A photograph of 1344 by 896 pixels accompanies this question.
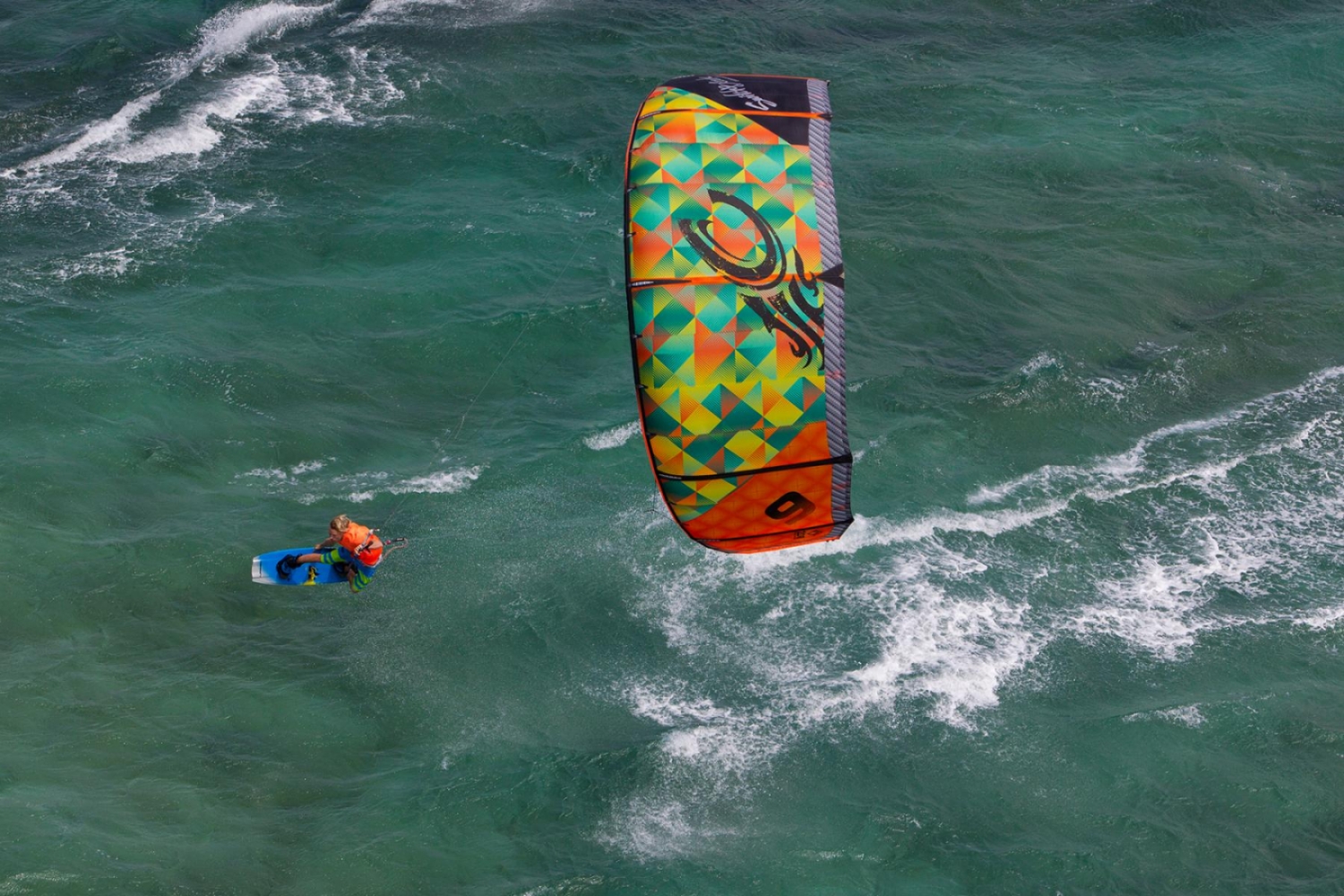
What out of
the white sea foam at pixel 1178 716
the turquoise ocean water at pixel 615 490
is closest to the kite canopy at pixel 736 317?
the turquoise ocean water at pixel 615 490

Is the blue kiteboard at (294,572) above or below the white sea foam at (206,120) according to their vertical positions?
below

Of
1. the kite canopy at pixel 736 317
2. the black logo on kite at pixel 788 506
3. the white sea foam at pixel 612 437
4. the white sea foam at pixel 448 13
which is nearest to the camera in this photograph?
the kite canopy at pixel 736 317

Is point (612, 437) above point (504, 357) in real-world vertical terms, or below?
below

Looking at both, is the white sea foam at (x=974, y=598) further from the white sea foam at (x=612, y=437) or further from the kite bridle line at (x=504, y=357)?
the kite bridle line at (x=504, y=357)

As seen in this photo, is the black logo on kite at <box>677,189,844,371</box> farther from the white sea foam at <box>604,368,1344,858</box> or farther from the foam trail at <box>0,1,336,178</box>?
the foam trail at <box>0,1,336,178</box>

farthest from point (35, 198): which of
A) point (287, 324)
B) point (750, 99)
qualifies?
point (750, 99)

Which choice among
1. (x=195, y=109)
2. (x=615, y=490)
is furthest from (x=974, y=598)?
(x=195, y=109)

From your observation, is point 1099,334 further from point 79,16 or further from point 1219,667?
point 79,16

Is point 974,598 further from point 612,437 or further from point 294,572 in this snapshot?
point 294,572
